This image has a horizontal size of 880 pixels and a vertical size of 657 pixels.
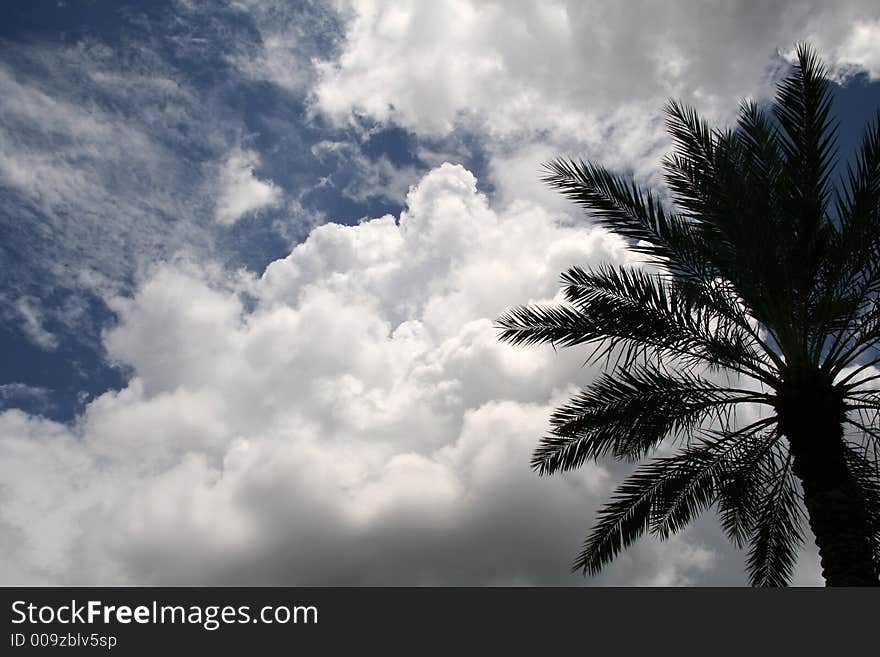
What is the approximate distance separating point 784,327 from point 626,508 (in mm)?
3318

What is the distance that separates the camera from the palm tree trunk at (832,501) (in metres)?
7.19

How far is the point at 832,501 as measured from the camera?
24.5 feet

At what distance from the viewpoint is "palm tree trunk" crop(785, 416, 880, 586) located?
7.19 metres

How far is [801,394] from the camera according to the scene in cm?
803
